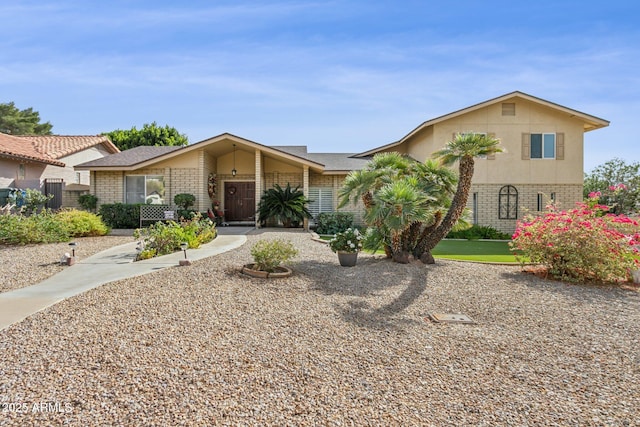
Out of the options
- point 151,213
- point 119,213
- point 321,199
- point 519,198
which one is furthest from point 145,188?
point 519,198

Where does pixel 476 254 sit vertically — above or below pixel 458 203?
below

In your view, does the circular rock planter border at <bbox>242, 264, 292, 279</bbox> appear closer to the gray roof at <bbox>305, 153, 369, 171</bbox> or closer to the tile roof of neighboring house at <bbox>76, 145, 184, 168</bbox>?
the gray roof at <bbox>305, 153, 369, 171</bbox>

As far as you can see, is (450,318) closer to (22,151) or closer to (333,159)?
(333,159)

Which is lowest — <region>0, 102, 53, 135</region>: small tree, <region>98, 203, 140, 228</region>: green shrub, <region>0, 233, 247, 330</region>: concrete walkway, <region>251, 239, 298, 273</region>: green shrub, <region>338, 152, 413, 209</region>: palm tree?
<region>0, 233, 247, 330</region>: concrete walkway

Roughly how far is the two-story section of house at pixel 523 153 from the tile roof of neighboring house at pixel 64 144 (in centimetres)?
2044

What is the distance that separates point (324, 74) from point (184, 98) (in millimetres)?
6515

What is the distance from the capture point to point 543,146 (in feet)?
55.3

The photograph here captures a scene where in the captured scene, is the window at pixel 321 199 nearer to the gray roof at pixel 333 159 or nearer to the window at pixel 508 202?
the gray roof at pixel 333 159

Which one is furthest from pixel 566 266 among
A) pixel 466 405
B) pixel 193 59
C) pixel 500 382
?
pixel 193 59

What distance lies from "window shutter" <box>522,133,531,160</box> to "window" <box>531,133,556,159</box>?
19 cm

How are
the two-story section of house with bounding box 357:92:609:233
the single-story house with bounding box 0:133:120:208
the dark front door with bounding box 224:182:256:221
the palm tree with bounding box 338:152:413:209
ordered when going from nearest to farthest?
the palm tree with bounding box 338:152:413:209 → the two-story section of house with bounding box 357:92:609:233 → the single-story house with bounding box 0:133:120:208 → the dark front door with bounding box 224:182:256:221

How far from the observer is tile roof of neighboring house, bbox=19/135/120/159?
20281mm

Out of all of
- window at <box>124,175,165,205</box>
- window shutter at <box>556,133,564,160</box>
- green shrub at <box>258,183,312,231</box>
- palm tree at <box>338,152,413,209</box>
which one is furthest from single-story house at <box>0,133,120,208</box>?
window shutter at <box>556,133,564,160</box>

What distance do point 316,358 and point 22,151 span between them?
21273mm
